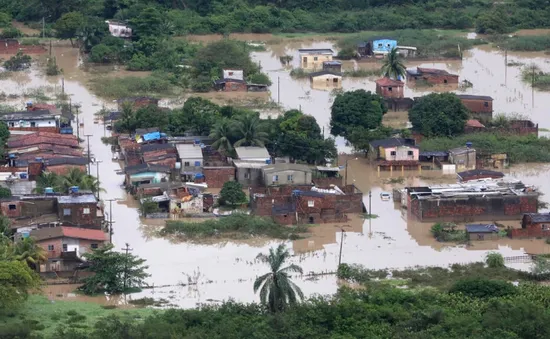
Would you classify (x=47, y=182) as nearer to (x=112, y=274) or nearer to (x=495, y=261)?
(x=112, y=274)

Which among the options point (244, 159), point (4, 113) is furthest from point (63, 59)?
point (244, 159)

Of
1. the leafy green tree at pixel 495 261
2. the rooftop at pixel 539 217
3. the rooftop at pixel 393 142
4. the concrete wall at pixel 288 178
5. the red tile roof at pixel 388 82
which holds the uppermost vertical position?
the red tile roof at pixel 388 82

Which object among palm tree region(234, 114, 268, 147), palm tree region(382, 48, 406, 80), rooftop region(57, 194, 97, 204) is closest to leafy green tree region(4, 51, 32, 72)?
palm tree region(382, 48, 406, 80)

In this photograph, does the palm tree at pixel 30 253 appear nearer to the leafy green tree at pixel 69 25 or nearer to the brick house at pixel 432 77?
the brick house at pixel 432 77

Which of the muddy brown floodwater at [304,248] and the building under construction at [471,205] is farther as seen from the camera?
the building under construction at [471,205]

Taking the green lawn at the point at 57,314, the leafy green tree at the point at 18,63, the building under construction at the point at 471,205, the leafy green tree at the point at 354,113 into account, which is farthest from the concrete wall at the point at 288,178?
the leafy green tree at the point at 18,63

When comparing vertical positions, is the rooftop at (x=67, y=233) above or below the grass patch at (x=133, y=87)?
below

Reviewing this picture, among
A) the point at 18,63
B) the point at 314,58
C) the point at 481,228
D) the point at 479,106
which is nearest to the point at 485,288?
the point at 481,228
